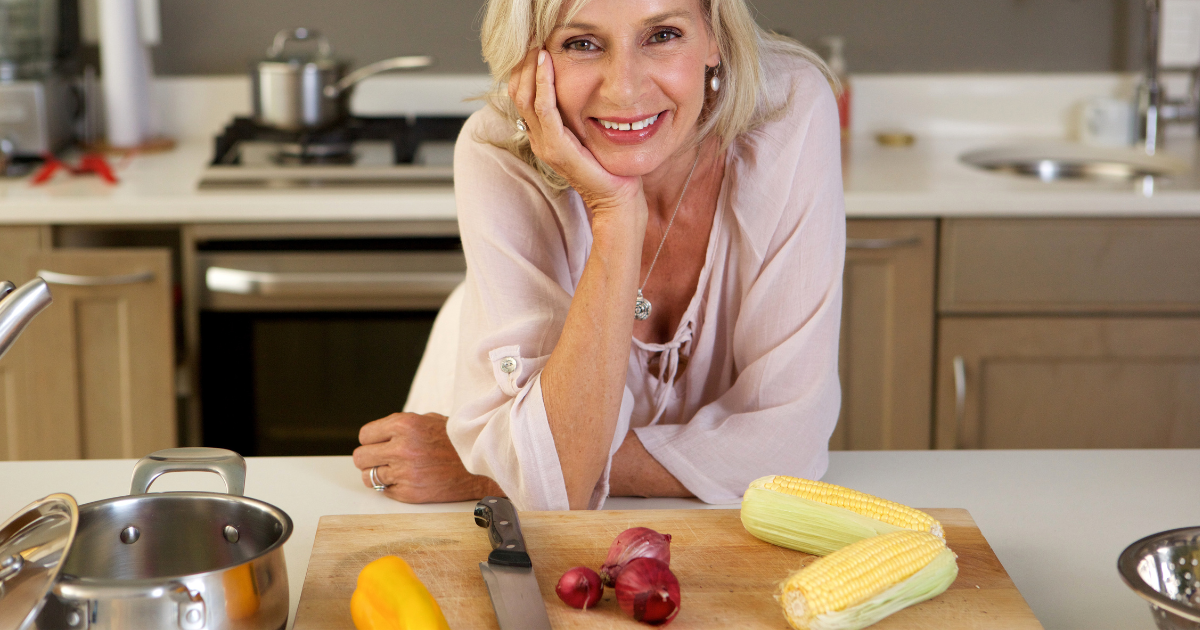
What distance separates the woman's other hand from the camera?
1.11 meters

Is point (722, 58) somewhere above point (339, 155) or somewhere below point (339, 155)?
above

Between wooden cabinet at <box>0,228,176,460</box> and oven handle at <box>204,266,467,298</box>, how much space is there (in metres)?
0.12

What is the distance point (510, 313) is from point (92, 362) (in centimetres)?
140

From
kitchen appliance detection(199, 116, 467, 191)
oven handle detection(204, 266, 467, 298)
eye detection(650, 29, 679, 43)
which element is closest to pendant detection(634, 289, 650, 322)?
eye detection(650, 29, 679, 43)

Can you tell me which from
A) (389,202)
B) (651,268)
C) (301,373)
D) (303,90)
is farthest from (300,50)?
(651,268)

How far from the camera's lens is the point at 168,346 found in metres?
2.23

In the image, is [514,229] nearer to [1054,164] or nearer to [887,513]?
[887,513]

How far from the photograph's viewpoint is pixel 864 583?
2.57 ft

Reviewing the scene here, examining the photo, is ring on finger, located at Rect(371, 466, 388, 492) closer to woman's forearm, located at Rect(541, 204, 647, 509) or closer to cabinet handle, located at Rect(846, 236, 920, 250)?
woman's forearm, located at Rect(541, 204, 647, 509)

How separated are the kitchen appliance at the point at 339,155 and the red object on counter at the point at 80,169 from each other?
0.21m

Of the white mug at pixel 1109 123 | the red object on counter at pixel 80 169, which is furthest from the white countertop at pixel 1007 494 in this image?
the white mug at pixel 1109 123

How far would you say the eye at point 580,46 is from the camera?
1.16m

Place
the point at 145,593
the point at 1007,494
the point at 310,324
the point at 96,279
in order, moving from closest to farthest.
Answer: the point at 145,593 < the point at 1007,494 < the point at 96,279 < the point at 310,324

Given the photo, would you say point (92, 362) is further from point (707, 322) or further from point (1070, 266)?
→ point (1070, 266)
